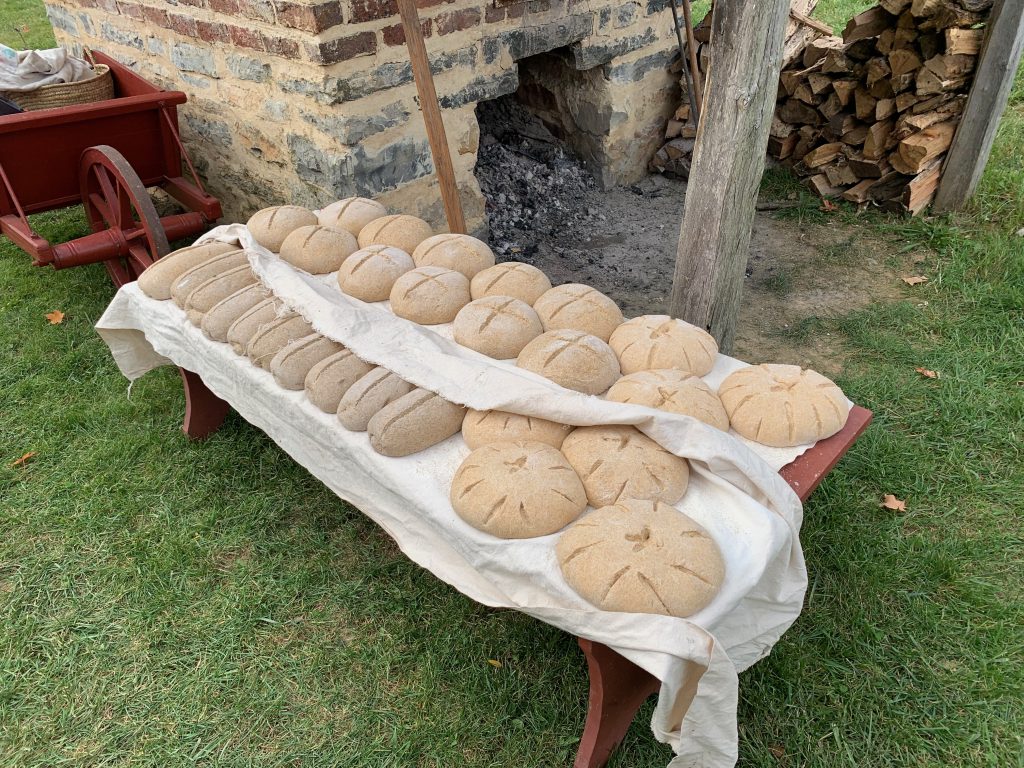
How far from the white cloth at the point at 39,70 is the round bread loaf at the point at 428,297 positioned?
2.87 m

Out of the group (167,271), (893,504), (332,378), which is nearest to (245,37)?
(167,271)

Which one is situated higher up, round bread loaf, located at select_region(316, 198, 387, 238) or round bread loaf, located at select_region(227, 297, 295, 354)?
round bread loaf, located at select_region(316, 198, 387, 238)

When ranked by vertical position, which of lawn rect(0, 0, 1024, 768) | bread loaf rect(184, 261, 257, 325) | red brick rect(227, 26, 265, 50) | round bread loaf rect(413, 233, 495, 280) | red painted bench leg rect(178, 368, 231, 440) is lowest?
lawn rect(0, 0, 1024, 768)

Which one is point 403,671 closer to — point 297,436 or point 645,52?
point 297,436

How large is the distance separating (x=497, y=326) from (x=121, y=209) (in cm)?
249

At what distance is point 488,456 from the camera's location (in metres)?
1.93

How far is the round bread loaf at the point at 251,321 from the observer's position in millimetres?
2496

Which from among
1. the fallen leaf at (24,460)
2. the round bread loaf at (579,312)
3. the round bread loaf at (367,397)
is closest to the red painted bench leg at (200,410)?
the fallen leaf at (24,460)

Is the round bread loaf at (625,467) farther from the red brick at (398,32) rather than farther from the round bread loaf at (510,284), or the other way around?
the red brick at (398,32)

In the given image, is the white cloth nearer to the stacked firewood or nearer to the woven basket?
the woven basket

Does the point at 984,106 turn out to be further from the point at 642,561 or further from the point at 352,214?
the point at 642,561

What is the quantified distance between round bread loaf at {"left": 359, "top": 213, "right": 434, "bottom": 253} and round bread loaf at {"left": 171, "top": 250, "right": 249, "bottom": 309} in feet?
1.63

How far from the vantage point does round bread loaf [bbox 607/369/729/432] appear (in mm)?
2010

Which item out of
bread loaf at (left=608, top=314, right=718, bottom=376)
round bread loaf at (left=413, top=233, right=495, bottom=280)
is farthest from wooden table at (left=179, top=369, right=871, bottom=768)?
round bread loaf at (left=413, top=233, right=495, bottom=280)
